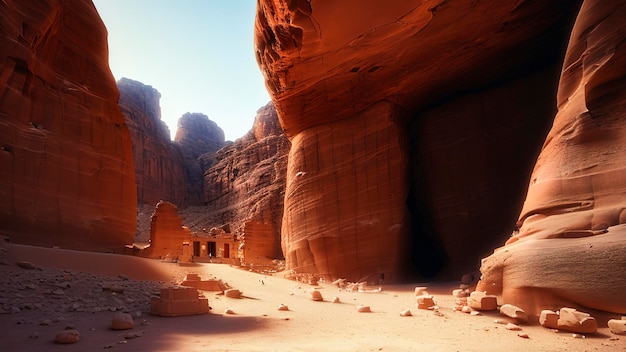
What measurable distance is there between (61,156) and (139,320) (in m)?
8.01

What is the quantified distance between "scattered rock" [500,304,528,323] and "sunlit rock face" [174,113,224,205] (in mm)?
48397

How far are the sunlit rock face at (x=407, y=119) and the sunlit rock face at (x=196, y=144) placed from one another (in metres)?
38.5

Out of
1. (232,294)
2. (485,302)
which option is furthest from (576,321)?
(232,294)

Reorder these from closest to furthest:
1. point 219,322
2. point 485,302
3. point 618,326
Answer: point 618,326 < point 219,322 < point 485,302

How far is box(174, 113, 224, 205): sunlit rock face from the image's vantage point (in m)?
52.4

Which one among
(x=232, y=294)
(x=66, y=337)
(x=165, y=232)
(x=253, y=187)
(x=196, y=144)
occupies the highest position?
(x=196, y=144)

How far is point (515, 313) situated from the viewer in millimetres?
5875

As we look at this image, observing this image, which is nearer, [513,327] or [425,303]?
[513,327]

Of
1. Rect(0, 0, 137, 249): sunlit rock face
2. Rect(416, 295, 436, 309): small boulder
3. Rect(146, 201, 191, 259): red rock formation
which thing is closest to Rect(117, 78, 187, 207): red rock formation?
Rect(146, 201, 191, 259): red rock formation

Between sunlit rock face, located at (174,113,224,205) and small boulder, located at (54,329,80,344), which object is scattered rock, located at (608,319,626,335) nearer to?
small boulder, located at (54,329,80,344)

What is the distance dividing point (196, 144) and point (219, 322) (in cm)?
5935

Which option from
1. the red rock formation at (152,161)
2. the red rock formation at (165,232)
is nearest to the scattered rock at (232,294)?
the red rock formation at (165,232)

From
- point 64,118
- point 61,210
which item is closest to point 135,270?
point 61,210

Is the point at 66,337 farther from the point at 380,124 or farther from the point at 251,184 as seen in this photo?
the point at 251,184
